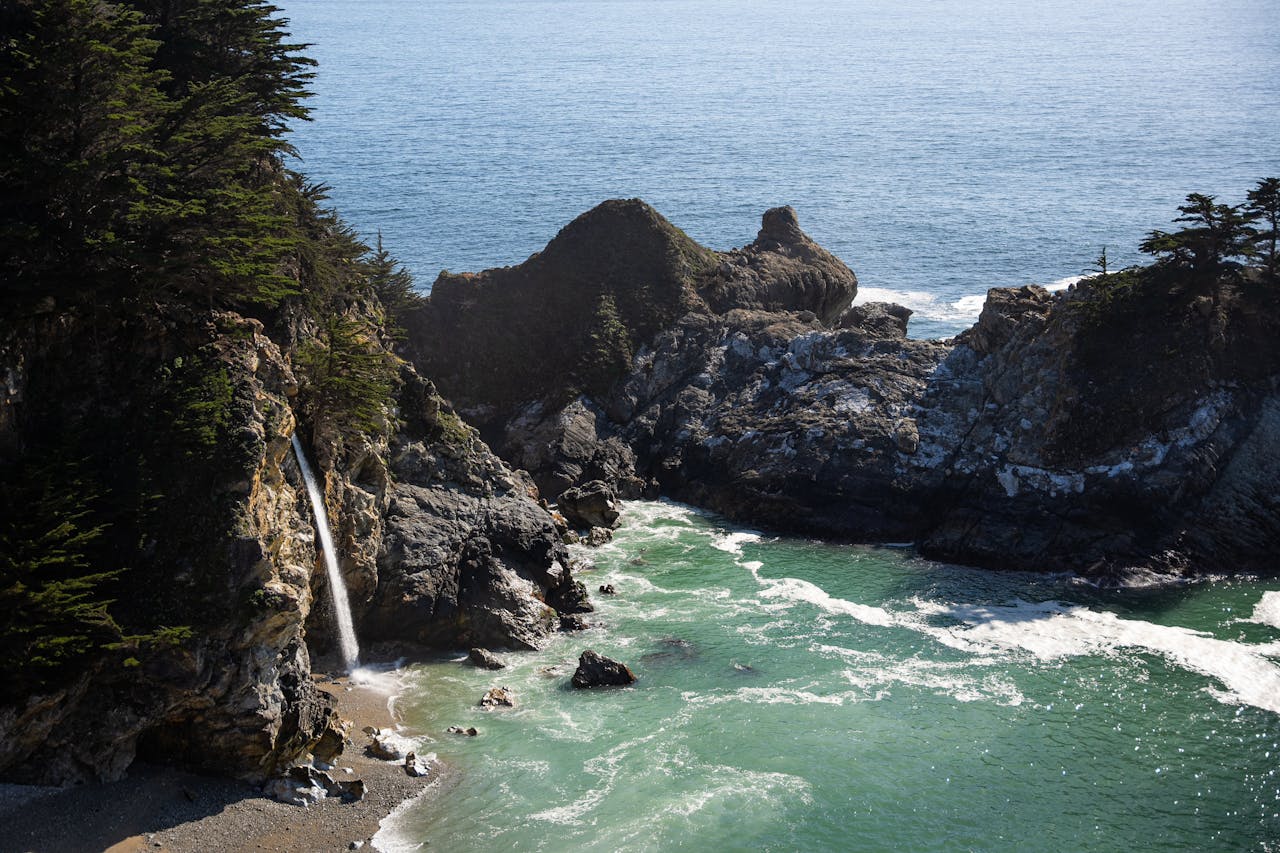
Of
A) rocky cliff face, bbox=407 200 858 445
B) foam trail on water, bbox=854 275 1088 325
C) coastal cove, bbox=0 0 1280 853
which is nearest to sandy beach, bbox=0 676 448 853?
coastal cove, bbox=0 0 1280 853

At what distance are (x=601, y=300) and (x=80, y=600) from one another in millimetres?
40984

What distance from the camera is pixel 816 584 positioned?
164 feet

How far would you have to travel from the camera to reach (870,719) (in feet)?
128

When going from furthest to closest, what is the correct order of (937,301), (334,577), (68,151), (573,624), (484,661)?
1. (937,301)
2. (573,624)
3. (484,661)
4. (334,577)
5. (68,151)

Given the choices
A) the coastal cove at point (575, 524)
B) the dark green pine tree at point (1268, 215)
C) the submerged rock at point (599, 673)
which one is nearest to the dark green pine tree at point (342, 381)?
the coastal cove at point (575, 524)

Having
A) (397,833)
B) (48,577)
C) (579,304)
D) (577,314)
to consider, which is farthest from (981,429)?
(48,577)

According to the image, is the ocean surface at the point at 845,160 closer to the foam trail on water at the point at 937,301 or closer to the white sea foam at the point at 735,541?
the foam trail on water at the point at 937,301

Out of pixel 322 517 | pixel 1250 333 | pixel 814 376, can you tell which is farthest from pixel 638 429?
pixel 1250 333

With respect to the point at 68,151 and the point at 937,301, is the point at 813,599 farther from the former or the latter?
the point at 937,301

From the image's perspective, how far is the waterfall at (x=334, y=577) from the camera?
39.8 meters

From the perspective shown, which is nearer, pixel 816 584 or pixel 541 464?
pixel 816 584

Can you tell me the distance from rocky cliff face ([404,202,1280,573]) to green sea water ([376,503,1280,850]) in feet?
9.67

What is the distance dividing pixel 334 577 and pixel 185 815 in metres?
11.2

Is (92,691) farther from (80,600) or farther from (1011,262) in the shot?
(1011,262)
